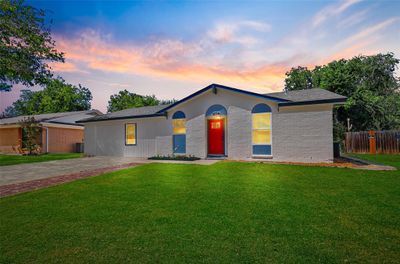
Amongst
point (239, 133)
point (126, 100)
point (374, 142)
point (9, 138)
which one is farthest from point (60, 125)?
point (374, 142)

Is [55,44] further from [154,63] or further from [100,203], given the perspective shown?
[100,203]

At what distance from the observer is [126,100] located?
142 ft

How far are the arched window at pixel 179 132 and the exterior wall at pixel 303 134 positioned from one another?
5.74 meters

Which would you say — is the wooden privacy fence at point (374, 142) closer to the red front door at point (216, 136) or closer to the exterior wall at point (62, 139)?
the red front door at point (216, 136)

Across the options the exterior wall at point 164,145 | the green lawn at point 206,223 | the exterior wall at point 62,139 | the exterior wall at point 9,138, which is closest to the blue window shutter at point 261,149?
the green lawn at point 206,223

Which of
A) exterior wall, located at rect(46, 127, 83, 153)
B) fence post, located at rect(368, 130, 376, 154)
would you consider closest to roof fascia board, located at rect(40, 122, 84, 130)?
exterior wall, located at rect(46, 127, 83, 153)

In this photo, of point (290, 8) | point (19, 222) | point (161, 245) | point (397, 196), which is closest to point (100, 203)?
point (19, 222)

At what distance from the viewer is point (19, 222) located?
367 centimetres

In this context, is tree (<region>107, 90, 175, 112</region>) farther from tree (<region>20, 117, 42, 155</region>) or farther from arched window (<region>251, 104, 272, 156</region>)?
arched window (<region>251, 104, 272, 156</region>)

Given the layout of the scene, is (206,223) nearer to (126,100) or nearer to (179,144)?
(179,144)

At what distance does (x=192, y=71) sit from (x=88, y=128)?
1047 cm

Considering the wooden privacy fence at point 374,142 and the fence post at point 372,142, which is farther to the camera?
the fence post at point 372,142

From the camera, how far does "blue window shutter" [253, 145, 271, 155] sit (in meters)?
11.5

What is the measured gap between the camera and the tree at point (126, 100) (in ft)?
138
